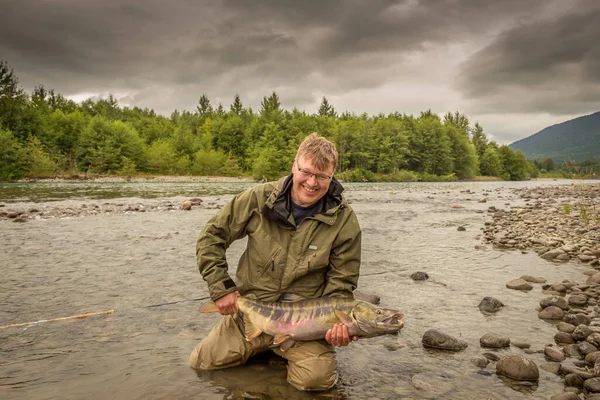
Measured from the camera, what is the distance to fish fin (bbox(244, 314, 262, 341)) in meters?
3.79

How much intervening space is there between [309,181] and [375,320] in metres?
1.43

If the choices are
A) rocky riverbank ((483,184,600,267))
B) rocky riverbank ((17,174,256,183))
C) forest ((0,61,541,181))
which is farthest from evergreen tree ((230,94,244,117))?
rocky riverbank ((483,184,600,267))

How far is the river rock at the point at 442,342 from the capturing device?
4.44 metres

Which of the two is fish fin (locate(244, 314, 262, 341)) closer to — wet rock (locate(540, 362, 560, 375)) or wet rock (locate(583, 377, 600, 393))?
wet rock (locate(540, 362, 560, 375))

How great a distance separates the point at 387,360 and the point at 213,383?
1821mm

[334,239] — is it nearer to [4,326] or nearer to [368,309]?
[368,309]

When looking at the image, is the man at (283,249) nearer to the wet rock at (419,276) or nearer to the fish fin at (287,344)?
the fish fin at (287,344)

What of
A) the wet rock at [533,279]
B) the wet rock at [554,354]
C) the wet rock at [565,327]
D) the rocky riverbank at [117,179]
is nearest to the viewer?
the wet rock at [554,354]

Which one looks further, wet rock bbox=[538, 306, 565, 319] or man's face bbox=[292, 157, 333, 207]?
wet rock bbox=[538, 306, 565, 319]

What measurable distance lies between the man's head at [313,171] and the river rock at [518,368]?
95.1 inches

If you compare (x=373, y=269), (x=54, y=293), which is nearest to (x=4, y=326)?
(x=54, y=293)

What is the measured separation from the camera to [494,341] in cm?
443

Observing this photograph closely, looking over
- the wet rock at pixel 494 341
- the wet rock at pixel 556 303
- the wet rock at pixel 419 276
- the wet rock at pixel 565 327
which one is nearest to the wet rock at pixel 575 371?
the wet rock at pixel 494 341

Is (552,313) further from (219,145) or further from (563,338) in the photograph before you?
(219,145)
